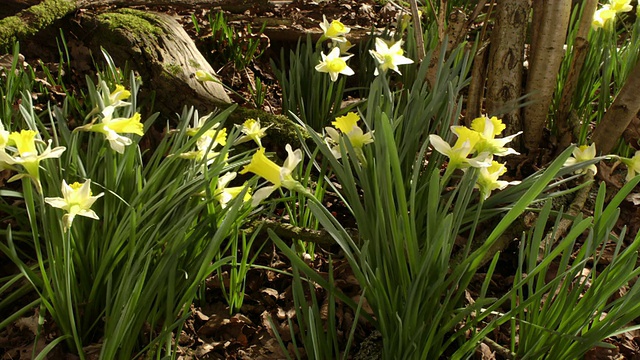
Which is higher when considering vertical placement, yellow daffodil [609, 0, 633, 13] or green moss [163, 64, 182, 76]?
yellow daffodil [609, 0, 633, 13]

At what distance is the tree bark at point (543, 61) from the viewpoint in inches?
95.0

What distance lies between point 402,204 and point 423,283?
0.18m

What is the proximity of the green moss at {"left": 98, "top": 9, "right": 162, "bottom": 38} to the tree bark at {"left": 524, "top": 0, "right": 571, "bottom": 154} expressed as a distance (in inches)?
69.1

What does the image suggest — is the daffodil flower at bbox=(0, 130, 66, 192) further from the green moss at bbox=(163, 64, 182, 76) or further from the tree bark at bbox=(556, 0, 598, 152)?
the tree bark at bbox=(556, 0, 598, 152)

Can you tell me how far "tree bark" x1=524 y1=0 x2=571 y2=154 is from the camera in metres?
2.41

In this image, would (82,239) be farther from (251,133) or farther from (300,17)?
(300,17)

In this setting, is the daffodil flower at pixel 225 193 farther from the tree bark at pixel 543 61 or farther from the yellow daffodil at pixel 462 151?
the tree bark at pixel 543 61

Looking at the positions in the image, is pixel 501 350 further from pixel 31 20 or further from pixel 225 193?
pixel 31 20

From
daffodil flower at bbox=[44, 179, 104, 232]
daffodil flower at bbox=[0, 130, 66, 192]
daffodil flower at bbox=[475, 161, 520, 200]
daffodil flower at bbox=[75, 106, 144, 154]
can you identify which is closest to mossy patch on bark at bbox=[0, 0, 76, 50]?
daffodil flower at bbox=[75, 106, 144, 154]

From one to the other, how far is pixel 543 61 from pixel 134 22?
1909 mm

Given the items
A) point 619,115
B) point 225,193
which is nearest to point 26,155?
point 225,193

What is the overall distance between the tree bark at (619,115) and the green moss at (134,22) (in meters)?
2.05

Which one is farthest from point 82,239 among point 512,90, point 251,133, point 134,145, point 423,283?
point 512,90

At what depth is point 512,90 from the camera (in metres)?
2.56
